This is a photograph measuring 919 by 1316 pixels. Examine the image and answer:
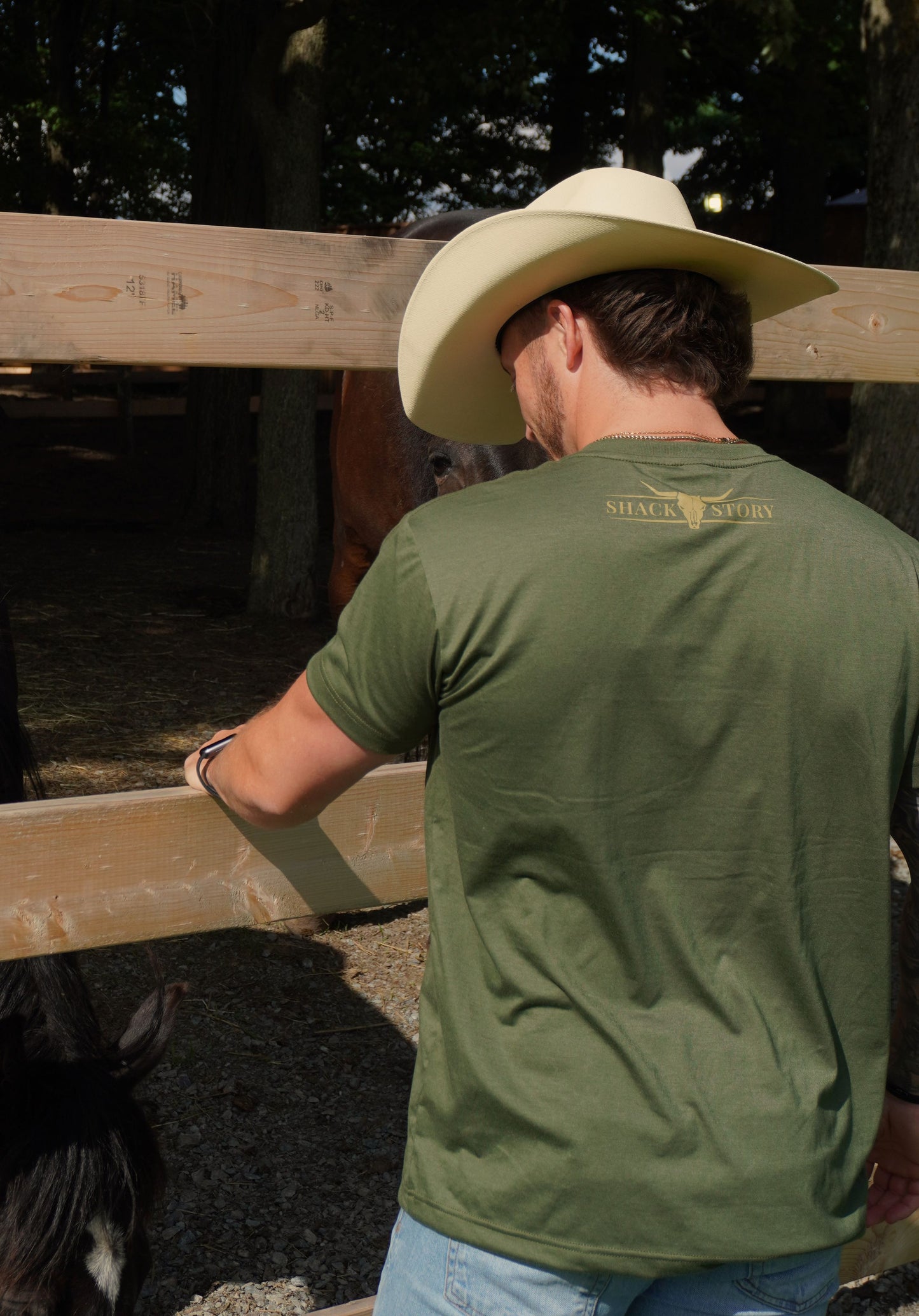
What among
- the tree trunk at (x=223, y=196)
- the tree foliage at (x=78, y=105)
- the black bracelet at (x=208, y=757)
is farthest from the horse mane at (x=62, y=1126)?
the tree foliage at (x=78, y=105)

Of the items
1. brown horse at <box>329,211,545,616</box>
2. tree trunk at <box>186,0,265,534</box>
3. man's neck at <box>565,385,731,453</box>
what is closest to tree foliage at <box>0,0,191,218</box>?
tree trunk at <box>186,0,265,534</box>

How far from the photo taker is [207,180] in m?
9.97

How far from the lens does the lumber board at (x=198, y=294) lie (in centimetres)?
169

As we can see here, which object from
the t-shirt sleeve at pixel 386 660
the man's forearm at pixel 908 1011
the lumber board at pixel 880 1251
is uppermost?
the t-shirt sleeve at pixel 386 660

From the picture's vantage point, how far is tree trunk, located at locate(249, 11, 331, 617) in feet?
24.4

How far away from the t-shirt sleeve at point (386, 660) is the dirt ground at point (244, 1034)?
1.54m

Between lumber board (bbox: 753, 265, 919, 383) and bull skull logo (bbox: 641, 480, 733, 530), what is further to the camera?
lumber board (bbox: 753, 265, 919, 383)

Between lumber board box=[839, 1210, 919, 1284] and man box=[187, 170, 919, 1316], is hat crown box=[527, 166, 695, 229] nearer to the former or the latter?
man box=[187, 170, 919, 1316]

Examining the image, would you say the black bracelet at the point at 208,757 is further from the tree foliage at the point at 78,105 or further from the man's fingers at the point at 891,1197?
the tree foliage at the point at 78,105

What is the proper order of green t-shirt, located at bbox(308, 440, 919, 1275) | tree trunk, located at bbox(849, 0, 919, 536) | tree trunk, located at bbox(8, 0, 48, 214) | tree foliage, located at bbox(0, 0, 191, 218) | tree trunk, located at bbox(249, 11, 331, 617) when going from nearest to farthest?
green t-shirt, located at bbox(308, 440, 919, 1275) → tree trunk, located at bbox(849, 0, 919, 536) → tree trunk, located at bbox(249, 11, 331, 617) → tree foliage, located at bbox(0, 0, 191, 218) → tree trunk, located at bbox(8, 0, 48, 214)

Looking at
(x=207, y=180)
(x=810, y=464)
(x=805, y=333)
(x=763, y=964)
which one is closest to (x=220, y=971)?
(x=805, y=333)

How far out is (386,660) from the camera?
4.04ft

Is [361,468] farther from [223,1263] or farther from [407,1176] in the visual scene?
[407,1176]

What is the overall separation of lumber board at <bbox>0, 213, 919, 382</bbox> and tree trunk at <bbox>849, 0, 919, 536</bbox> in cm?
465
